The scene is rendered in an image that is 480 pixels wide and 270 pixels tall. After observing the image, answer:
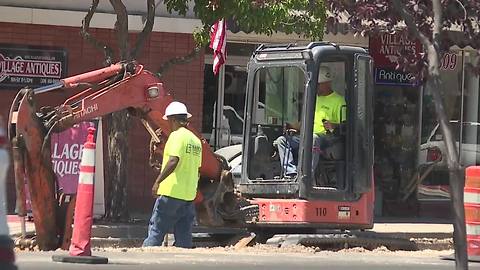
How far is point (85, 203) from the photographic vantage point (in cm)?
987

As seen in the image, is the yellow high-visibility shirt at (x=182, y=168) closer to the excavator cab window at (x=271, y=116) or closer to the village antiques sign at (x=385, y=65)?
the excavator cab window at (x=271, y=116)

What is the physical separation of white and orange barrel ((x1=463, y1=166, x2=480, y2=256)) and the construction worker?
3.15 metres

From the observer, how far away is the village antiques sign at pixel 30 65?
663 inches

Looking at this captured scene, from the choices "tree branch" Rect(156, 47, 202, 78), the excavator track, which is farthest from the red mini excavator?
"tree branch" Rect(156, 47, 202, 78)

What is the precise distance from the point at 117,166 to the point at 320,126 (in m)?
3.82

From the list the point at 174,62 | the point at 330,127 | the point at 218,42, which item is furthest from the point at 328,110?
the point at 218,42

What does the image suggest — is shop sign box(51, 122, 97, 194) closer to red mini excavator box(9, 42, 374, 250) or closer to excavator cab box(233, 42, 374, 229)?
red mini excavator box(9, 42, 374, 250)

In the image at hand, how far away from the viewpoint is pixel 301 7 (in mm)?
14820

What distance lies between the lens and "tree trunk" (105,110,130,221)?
15062mm

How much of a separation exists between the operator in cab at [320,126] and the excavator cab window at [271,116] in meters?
0.10

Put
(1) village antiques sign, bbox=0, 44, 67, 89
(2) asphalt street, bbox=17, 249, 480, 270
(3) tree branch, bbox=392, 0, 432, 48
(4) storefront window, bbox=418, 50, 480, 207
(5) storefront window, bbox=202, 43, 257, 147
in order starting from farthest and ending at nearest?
1. (4) storefront window, bbox=418, 50, 480, 207
2. (5) storefront window, bbox=202, 43, 257, 147
3. (1) village antiques sign, bbox=0, 44, 67, 89
4. (2) asphalt street, bbox=17, 249, 480, 270
5. (3) tree branch, bbox=392, 0, 432, 48

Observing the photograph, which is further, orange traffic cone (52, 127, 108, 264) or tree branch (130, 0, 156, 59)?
tree branch (130, 0, 156, 59)

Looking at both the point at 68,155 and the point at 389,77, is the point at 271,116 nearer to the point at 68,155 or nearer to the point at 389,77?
the point at 68,155

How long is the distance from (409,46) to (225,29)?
8.43 m
